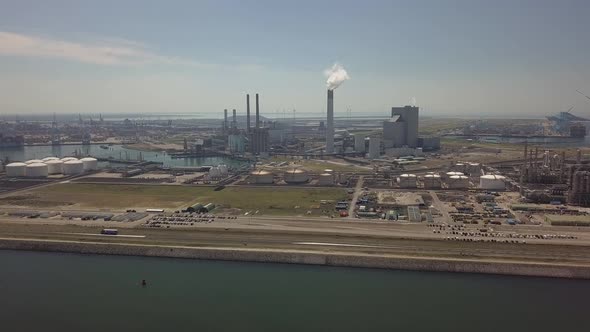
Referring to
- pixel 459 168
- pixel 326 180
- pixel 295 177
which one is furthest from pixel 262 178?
pixel 459 168

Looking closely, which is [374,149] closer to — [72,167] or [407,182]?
[407,182]

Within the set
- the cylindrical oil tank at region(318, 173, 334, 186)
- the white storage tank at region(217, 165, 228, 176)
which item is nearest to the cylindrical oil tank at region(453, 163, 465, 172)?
the cylindrical oil tank at region(318, 173, 334, 186)

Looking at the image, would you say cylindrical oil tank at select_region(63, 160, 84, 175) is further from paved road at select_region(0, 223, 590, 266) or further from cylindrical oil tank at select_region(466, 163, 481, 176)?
cylindrical oil tank at select_region(466, 163, 481, 176)

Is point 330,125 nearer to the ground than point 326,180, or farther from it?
farther from it

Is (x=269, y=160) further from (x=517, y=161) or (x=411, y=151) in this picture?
(x=517, y=161)

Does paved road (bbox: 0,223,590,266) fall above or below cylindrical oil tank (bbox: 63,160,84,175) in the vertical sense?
below

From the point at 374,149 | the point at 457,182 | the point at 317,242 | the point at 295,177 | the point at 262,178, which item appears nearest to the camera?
the point at 317,242

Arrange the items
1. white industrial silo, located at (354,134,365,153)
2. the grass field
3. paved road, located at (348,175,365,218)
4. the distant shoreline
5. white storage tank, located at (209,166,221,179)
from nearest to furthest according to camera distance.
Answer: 1. the distant shoreline
2. paved road, located at (348,175,365,218)
3. the grass field
4. white storage tank, located at (209,166,221,179)
5. white industrial silo, located at (354,134,365,153)
